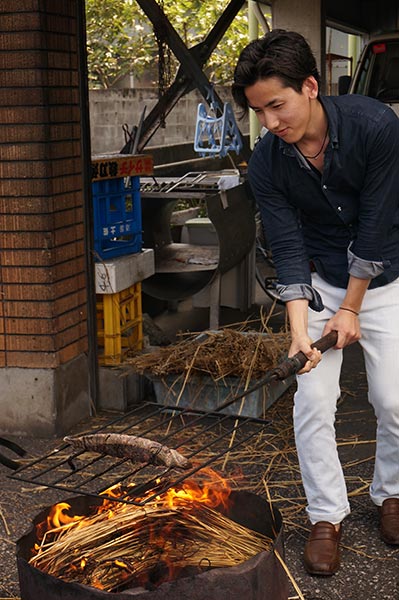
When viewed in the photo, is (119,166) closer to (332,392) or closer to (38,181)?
(38,181)

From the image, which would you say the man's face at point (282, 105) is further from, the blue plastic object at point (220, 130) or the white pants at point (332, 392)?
the blue plastic object at point (220, 130)

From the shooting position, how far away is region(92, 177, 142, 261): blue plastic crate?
643 centimetres

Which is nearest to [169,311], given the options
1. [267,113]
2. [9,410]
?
[9,410]

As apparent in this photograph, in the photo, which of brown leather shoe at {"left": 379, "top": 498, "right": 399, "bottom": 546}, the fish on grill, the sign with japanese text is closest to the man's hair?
the fish on grill

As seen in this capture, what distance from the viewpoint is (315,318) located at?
4.18 meters

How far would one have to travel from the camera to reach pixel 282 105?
353 centimetres

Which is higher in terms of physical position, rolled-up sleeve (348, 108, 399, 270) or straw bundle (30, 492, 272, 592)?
rolled-up sleeve (348, 108, 399, 270)

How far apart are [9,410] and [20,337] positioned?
486 mm

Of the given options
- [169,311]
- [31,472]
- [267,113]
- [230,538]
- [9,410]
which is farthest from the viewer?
[169,311]

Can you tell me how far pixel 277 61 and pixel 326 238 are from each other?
3.20ft

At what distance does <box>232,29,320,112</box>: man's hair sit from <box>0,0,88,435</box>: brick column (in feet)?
7.52

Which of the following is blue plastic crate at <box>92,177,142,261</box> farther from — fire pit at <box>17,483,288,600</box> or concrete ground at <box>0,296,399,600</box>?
fire pit at <box>17,483,288,600</box>

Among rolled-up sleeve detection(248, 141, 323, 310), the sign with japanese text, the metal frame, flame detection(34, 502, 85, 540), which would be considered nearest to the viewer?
flame detection(34, 502, 85, 540)

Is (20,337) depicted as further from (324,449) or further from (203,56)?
(203,56)
